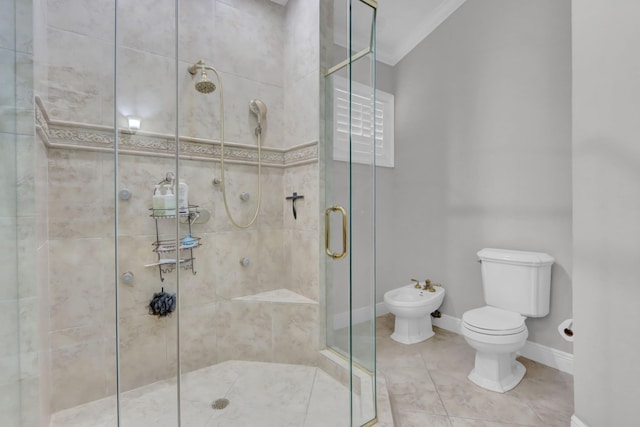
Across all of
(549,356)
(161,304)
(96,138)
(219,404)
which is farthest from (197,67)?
(549,356)

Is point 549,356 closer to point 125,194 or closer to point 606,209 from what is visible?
point 606,209

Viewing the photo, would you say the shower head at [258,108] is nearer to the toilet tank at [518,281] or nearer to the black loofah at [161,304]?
the black loofah at [161,304]

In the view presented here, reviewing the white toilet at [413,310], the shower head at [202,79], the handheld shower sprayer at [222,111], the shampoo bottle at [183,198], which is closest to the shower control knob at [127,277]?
the shampoo bottle at [183,198]

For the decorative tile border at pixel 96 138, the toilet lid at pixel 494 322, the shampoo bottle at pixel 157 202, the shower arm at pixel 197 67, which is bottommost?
the toilet lid at pixel 494 322

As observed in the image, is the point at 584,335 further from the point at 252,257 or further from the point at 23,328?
the point at 23,328

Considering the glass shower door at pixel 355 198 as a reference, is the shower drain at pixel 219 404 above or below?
below

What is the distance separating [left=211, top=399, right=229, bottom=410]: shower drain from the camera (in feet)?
5.39

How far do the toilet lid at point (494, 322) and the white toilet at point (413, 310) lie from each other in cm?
42

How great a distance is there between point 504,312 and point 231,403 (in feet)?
5.95

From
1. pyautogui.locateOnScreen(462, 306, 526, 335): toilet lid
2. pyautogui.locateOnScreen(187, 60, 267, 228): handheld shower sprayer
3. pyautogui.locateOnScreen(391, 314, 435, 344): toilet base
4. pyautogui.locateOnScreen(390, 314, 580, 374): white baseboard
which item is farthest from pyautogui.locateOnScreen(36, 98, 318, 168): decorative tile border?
pyautogui.locateOnScreen(390, 314, 580, 374): white baseboard

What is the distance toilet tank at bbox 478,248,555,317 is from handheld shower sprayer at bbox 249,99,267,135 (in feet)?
6.31

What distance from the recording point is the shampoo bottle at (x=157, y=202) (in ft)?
5.24

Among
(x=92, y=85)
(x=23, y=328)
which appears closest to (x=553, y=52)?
(x=92, y=85)

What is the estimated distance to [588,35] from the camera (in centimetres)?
134
